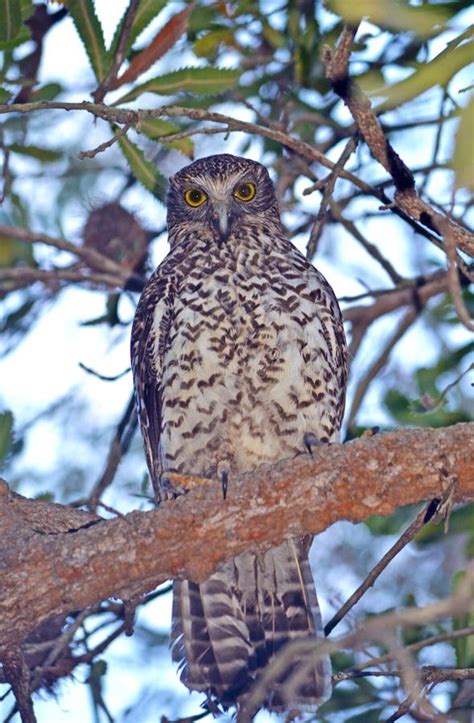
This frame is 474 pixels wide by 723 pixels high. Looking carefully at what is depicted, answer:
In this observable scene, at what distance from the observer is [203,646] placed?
4445 mm

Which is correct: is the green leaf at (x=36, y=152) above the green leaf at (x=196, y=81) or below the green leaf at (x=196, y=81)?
above

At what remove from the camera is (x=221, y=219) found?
529 cm

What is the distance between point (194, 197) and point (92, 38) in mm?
1116

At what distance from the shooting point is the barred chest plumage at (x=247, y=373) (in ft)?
14.8

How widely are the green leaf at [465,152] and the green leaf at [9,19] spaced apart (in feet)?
10.2

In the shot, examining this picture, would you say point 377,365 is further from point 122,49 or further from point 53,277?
point 122,49

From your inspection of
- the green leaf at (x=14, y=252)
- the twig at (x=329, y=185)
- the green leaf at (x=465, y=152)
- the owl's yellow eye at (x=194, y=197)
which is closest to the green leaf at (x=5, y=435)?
the green leaf at (x=14, y=252)

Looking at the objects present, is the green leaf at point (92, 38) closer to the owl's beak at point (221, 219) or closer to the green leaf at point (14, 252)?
the owl's beak at point (221, 219)

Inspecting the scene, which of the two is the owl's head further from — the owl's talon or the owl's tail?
the owl's tail

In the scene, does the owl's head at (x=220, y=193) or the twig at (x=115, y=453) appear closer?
the twig at (x=115, y=453)

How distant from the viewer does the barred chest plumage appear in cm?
450

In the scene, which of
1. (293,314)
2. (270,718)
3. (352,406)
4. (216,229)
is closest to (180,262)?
(216,229)

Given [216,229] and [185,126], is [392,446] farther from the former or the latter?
[185,126]

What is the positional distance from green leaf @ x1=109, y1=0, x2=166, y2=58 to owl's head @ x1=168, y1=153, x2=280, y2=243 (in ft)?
3.09
